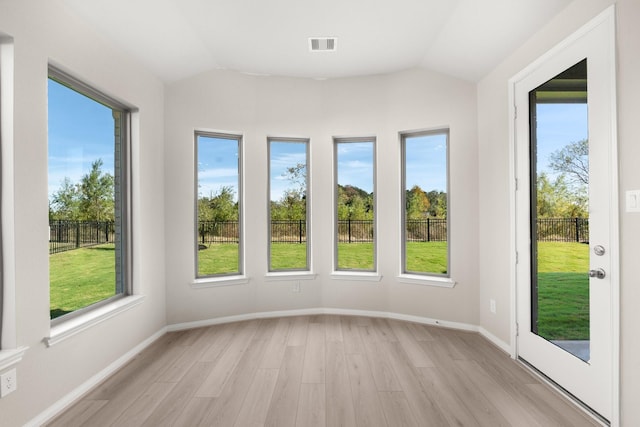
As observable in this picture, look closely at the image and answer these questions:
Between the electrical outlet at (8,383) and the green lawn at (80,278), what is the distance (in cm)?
53

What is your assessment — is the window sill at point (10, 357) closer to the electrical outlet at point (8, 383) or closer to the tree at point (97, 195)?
the electrical outlet at point (8, 383)

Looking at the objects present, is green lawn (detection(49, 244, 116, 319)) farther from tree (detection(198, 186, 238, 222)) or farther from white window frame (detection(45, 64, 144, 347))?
tree (detection(198, 186, 238, 222))

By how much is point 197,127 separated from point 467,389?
11.7ft

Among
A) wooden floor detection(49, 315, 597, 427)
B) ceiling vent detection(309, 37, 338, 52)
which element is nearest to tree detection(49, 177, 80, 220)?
wooden floor detection(49, 315, 597, 427)

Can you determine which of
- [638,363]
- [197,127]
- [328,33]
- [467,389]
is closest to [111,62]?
[197,127]

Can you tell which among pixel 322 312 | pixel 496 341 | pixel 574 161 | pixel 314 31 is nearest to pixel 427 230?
pixel 496 341

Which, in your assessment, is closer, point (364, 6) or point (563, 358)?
point (563, 358)

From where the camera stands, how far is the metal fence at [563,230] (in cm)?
224

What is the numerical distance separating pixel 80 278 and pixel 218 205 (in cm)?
168

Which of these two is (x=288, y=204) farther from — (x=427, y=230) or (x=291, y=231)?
(x=427, y=230)

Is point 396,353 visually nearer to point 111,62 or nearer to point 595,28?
point 595,28

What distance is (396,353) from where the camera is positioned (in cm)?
313

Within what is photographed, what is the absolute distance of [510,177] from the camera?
304cm

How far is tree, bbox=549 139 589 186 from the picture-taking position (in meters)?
2.26
